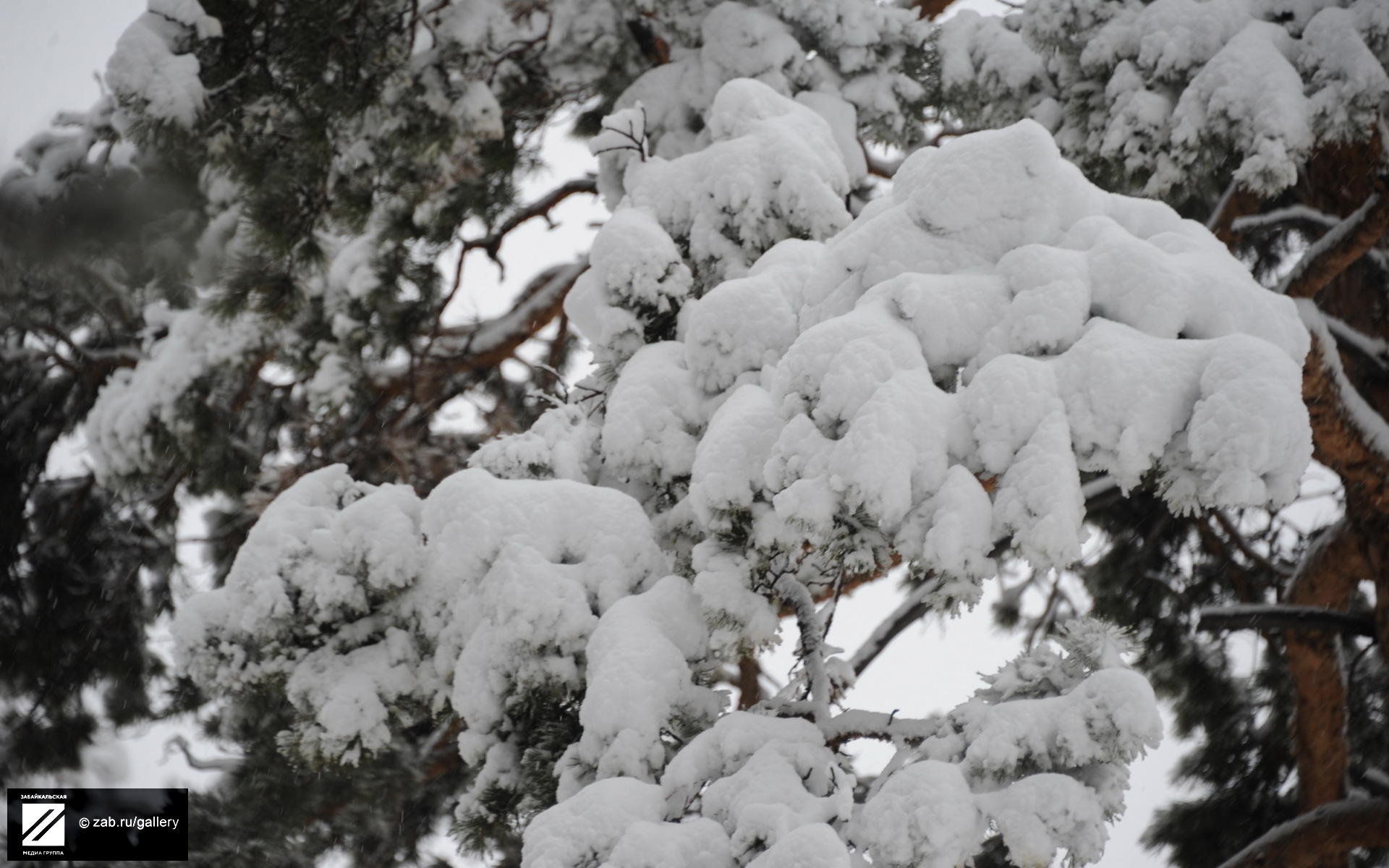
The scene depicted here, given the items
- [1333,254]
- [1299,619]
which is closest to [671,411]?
[1333,254]

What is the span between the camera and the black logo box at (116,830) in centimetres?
345

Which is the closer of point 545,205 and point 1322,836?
point 1322,836

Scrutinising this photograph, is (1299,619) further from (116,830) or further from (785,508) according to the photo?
(116,830)

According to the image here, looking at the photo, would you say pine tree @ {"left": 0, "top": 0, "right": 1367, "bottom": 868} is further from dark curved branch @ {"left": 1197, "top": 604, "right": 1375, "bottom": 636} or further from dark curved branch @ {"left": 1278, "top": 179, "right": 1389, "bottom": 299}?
dark curved branch @ {"left": 1197, "top": 604, "right": 1375, "bottom": 636}

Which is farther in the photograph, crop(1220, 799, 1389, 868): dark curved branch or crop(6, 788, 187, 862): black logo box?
crop(6, 788, 187, 862): black logo box

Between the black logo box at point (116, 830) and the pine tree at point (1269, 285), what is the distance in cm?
351

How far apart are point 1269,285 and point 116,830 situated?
5661mm

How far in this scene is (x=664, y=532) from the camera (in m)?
2.20

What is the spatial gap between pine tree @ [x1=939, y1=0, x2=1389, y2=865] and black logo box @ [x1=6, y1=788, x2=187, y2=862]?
3.51 m

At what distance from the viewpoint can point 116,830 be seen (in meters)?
3.63

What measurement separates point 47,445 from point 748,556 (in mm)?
4632

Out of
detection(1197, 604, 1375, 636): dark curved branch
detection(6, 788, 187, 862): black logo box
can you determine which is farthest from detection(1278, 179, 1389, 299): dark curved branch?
detection(6, 788, 187, 862): black logo box

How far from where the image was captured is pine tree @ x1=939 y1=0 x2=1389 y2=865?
268cm

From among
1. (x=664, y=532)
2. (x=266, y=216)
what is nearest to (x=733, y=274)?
(x=664, y=532)
